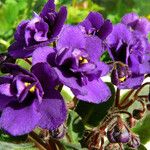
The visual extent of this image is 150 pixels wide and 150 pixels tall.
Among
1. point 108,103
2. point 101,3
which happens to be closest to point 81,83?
point 108,103

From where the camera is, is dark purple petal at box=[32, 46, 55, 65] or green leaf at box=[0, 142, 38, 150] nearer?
dark purple petal at box=[32, 46, 55, 65]

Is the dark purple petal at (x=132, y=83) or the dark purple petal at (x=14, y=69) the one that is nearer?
the dark purple petal at (x=14, y=69)

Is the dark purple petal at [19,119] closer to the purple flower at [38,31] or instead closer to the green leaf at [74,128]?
the purple flower at [38,31]

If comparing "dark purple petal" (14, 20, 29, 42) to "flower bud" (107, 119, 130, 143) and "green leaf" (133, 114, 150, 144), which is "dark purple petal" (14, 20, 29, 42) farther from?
"green leaf" (133, 114, 150, 144)

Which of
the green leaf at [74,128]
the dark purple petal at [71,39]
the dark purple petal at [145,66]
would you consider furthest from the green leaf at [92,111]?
the dark purple petal at [71,39]

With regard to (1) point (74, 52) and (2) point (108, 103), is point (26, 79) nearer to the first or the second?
(1) point (74, 52)

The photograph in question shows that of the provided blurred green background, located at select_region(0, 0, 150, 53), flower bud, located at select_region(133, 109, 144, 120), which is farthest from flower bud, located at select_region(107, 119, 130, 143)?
blurred green background, located at select_region(0, 0, 150, 53)
